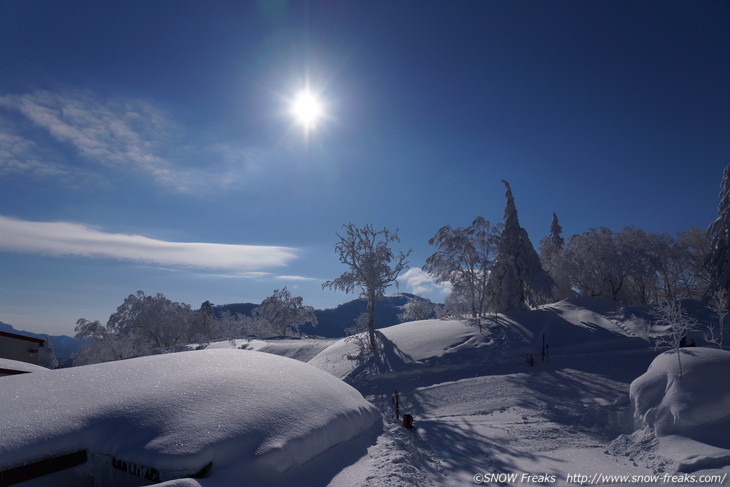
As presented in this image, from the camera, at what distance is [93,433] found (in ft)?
23.4

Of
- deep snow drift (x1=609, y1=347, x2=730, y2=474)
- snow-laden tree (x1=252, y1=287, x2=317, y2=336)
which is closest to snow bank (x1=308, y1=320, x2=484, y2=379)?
deep snow drift (x1=609, y1=347, x2=730, y2=474)

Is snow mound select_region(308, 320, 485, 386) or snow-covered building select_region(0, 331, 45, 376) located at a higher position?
snow-covered building select_region(0, 331, 45, 376)

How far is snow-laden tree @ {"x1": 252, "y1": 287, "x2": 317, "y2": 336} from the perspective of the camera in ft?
185

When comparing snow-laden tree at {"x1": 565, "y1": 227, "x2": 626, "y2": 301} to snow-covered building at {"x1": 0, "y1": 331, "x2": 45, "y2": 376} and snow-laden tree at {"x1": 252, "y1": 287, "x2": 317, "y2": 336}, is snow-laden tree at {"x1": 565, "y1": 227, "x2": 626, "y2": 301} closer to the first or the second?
snow-laden tree at {"x1": 252, "y1": 287, "x2": 317, "y2": 336}

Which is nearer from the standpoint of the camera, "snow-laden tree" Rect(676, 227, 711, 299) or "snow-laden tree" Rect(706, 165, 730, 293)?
"snow-laden tree" Rect(706, 165, 730, 293)

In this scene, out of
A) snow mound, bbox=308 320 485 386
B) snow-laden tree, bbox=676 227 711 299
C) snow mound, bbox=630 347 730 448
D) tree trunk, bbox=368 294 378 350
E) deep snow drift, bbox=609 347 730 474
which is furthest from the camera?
snow-laden tree, bbox=676 227 711 299

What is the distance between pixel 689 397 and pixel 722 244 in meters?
28.8

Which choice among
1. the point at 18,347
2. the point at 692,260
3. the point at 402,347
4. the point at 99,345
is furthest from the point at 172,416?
the point at 692,260

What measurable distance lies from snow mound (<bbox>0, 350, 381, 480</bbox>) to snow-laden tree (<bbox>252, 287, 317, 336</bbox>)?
4685 centimetres

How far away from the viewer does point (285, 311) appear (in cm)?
5666

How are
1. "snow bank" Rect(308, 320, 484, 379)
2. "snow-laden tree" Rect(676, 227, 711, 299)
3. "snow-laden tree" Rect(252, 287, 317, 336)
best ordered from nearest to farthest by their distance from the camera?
"snow bank" Rect(308, 320, 484, 379) < "snow-laden tree" Rect(676, 227, 711, 299) < "snow-laden tree" Rect(252, 287, 317, 336)

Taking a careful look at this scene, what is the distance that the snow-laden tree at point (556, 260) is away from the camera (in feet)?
143

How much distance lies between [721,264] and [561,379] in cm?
2295

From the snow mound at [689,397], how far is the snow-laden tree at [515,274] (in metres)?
18.7
